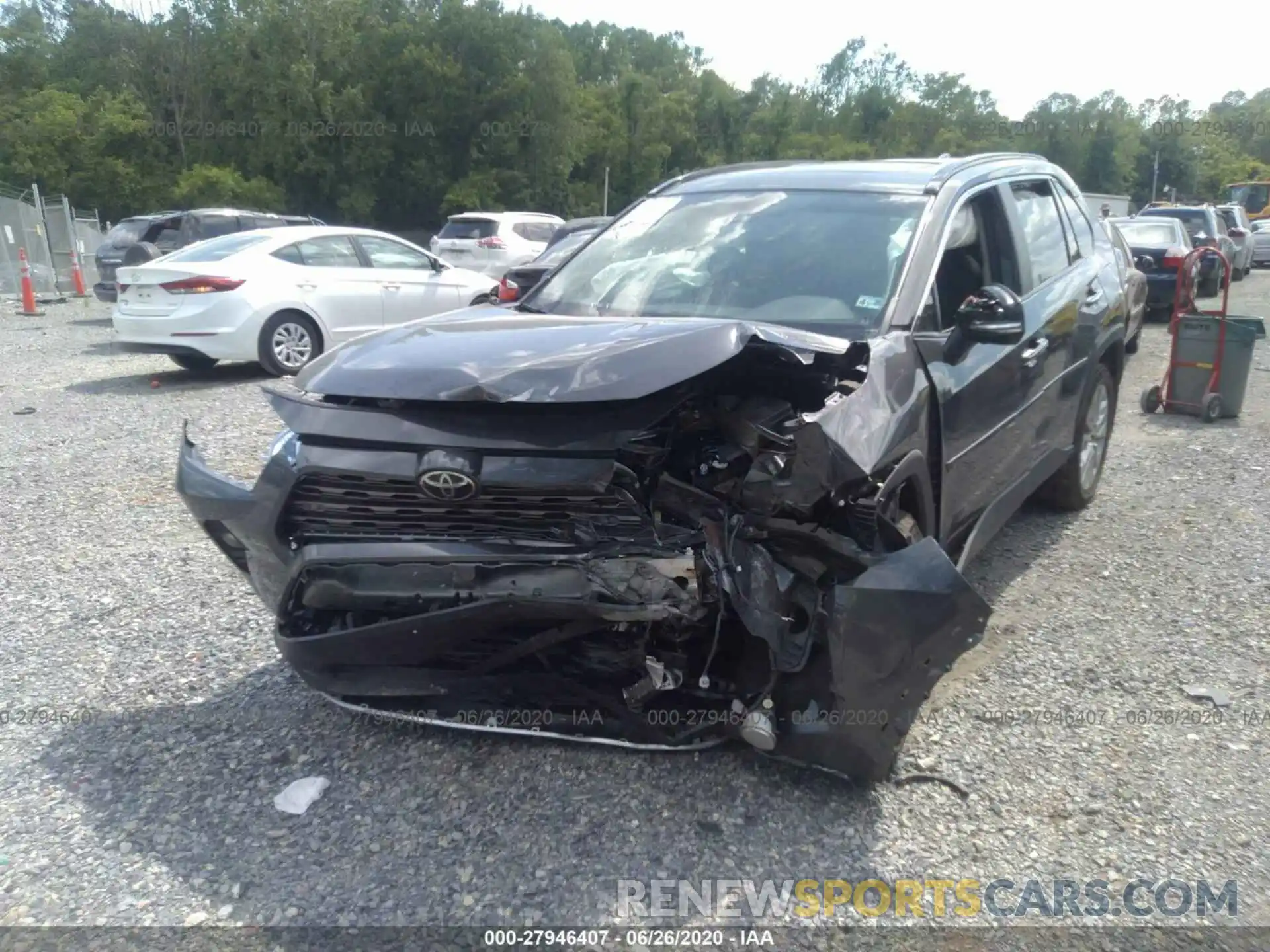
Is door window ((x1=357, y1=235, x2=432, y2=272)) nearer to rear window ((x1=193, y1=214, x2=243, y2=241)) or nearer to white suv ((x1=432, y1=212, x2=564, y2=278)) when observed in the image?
white suv ((x1=432, y1=212, x2=564, y2=278))

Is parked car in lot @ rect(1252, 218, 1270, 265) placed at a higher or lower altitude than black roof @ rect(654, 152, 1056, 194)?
lower

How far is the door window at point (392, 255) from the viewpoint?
469 inches

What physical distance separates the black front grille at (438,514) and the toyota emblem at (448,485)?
0.03 meters

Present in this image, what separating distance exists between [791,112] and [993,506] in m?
57.7

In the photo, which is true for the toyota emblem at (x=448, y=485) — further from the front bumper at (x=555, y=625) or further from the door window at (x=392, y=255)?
the door window at (x=392, y=255)

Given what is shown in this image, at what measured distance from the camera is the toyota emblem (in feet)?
9.75

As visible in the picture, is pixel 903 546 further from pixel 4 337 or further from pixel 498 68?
pixel 498 68

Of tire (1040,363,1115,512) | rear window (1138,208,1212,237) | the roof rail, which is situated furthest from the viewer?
rear window (1138,208,1212,237)

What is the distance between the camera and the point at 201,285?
415 inches

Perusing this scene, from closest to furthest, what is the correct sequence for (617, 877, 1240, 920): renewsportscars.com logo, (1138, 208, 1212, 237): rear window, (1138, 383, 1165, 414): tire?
(617, 877, 1240, 920): renewsportscars.com logo, (1138, 383, 1165, 414): tire, (1138, 208, 1212, 237): rear window

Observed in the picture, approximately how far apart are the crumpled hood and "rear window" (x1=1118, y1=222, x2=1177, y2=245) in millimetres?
14247

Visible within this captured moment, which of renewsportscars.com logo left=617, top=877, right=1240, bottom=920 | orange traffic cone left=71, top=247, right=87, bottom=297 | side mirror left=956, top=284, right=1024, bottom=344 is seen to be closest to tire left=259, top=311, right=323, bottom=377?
side mirror left=956, top=284, right=1024, bottom=344

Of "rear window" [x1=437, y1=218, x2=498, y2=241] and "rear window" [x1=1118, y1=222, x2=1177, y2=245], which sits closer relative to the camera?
"rear window" [x1=1118, y1=222, x2=1177, y2=245]

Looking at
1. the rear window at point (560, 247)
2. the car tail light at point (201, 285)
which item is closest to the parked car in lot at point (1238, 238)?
the rear window at point (560, 247)
